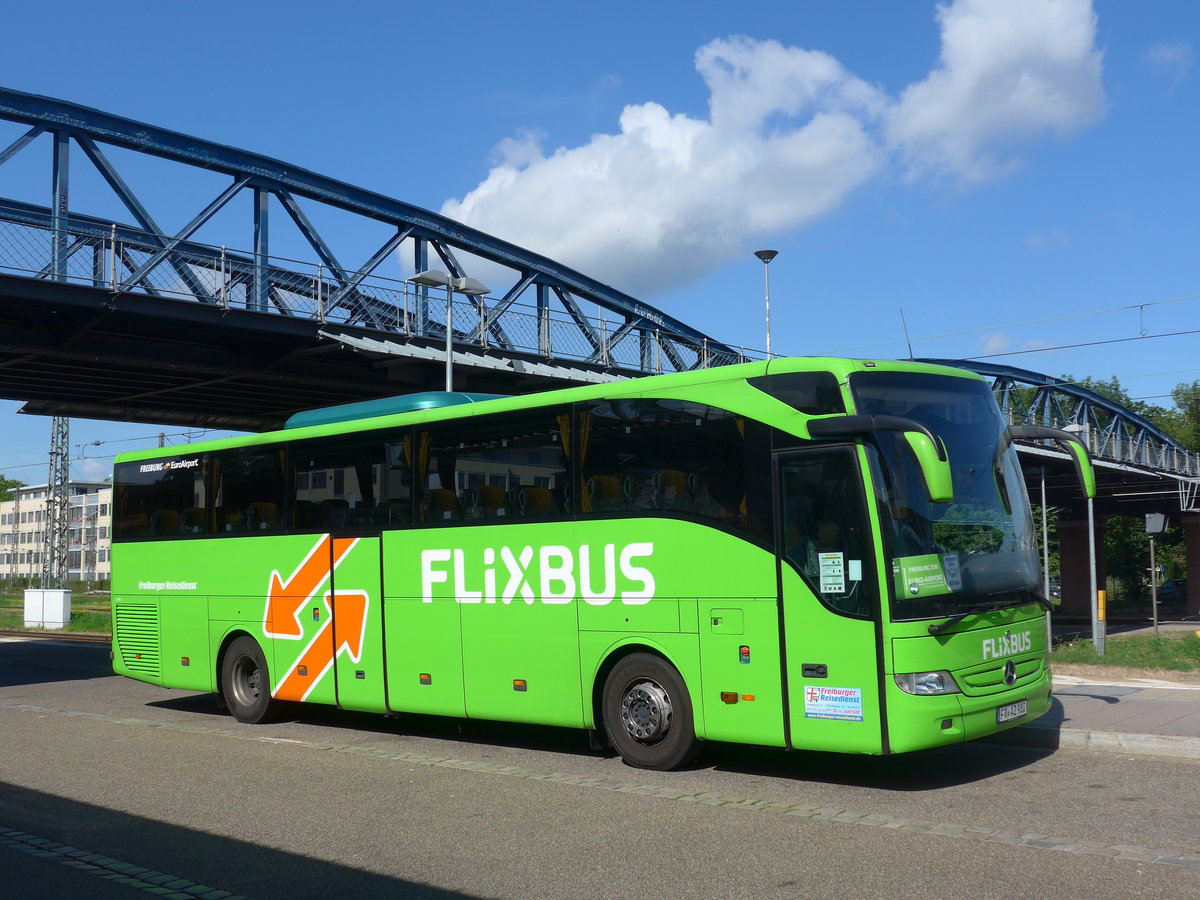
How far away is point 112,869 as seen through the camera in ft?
22.5

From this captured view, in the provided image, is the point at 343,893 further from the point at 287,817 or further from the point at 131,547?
the point at 131,547

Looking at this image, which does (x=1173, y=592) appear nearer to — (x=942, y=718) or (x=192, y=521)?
(x=192, y=521)

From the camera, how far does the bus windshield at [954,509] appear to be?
8.52 meters

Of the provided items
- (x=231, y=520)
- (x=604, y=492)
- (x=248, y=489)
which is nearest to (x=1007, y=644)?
(x=604, y=492)

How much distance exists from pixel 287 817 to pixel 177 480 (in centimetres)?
814

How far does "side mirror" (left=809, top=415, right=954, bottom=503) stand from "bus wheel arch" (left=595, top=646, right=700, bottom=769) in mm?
2480

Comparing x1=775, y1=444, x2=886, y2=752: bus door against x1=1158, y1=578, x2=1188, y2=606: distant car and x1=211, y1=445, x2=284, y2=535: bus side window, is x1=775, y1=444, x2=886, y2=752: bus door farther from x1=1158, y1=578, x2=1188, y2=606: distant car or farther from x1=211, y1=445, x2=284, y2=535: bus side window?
x1=1158, y1=578, x2=1188, y2=606: distant car

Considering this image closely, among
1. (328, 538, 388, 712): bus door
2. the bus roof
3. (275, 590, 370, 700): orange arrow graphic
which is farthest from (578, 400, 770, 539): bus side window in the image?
(275, 590, 370, 700): orange arrow graphic

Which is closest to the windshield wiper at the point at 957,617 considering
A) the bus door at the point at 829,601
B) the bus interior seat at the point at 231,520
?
the bus door at the point at 829,601

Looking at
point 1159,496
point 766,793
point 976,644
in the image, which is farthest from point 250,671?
point 1159,496

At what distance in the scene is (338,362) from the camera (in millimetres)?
24016

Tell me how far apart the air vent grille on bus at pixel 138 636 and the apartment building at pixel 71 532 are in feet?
333

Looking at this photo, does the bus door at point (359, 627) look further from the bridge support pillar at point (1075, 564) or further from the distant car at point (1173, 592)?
the distant car at point (1173, 592)

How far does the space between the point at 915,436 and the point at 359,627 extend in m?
7.01
